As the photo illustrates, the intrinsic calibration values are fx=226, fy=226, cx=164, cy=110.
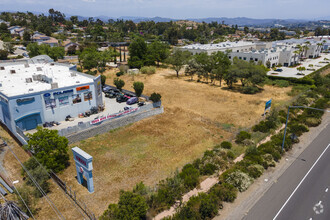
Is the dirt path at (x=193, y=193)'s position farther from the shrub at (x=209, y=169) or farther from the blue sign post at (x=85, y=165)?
the blue sign post at (x=85, y=165)

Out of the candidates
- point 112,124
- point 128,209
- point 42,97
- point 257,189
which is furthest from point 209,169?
point 42,97

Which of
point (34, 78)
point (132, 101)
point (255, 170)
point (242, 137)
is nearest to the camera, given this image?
point (255, 170)

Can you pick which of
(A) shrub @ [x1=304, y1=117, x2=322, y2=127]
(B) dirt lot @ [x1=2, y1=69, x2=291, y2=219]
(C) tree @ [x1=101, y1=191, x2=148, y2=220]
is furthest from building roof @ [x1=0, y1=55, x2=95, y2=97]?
(A) shrub @ [x1=304, y1=117, x2=322, y2=127]

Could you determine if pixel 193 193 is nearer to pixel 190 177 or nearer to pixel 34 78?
pixel 190 177

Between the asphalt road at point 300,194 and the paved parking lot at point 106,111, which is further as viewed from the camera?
the paved parking lot at point 106,111

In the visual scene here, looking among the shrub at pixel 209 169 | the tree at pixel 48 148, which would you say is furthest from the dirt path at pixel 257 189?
the tree at pixel 48 148

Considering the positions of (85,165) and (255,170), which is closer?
(85,165)

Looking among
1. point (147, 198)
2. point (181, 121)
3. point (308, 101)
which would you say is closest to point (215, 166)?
point (147, 198)
